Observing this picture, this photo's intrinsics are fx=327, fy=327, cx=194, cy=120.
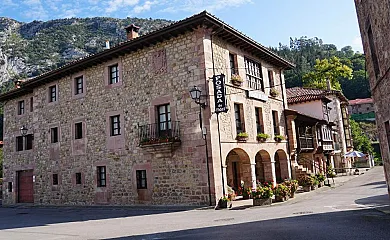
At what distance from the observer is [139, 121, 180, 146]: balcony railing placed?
1469cm

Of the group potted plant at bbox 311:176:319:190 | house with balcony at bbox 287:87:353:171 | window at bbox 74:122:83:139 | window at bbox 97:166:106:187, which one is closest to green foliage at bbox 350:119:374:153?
house with balcony at bbox 287:87:353:171

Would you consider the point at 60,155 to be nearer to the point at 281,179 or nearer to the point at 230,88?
the point at 230,88

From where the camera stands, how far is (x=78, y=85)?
773 inches

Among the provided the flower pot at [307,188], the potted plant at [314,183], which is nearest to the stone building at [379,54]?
the flower pot at [307,188]

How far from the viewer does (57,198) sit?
19.7m

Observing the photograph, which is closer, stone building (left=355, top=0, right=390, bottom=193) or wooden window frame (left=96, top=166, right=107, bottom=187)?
stone building (left=355, top=0, right=390, bottom=193)

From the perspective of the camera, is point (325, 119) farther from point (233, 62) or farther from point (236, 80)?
point (236, 80)

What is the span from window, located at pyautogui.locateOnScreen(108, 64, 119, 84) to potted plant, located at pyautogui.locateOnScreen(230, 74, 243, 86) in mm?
6237

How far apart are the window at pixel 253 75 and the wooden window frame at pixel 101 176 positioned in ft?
30.0

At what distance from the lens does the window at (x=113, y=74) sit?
17656 mm

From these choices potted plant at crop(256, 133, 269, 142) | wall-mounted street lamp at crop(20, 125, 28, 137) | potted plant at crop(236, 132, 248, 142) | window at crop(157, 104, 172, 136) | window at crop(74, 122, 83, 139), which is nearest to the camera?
window at crop(157, 104, 172, 136)

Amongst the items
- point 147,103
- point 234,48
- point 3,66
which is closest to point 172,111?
point 147,103

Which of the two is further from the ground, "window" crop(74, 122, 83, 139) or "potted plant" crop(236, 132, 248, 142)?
"window" crop(74, 122, 83, 139)

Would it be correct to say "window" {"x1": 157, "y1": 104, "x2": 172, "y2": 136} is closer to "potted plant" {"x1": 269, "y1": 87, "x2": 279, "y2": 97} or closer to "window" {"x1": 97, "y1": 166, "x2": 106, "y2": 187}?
"window" {"x1": 97, "y1": 166, "x2": 106, "y2": 187}
